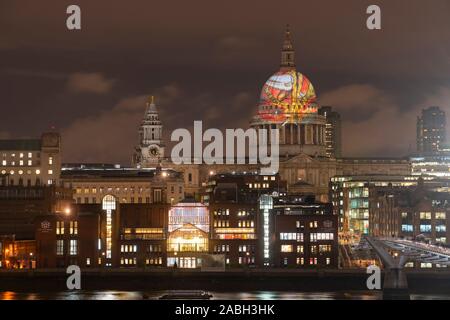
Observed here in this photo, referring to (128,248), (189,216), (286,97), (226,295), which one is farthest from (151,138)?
(226,295)

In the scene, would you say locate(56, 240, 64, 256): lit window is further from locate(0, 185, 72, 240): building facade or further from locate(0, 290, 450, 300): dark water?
locate(0, 185, 72, 240): building facade

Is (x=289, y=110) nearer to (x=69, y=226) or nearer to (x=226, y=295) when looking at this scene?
(x=69, y=226)

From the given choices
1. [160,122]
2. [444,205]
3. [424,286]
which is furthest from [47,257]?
[160,122]

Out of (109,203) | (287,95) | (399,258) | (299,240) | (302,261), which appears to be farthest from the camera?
(287,95)

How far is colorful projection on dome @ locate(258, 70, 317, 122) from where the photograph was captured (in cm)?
16625

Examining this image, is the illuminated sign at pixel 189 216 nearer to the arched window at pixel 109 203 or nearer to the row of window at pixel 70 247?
→ the arched window at pixel 109 203

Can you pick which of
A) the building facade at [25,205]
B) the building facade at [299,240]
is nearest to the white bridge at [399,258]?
the building facade at [299,240]

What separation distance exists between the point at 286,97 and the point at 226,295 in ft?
229

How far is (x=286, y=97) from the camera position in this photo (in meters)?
168

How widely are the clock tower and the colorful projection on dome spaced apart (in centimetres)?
1623

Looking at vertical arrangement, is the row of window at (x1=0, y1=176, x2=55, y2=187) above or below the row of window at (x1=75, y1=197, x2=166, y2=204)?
above

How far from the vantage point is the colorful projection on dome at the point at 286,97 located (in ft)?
545

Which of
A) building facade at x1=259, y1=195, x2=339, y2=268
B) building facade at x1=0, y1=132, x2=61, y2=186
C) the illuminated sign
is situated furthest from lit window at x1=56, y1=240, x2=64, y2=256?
building facade at x1=0, y1=132, x2=61, y2=186

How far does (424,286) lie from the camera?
334 ft
